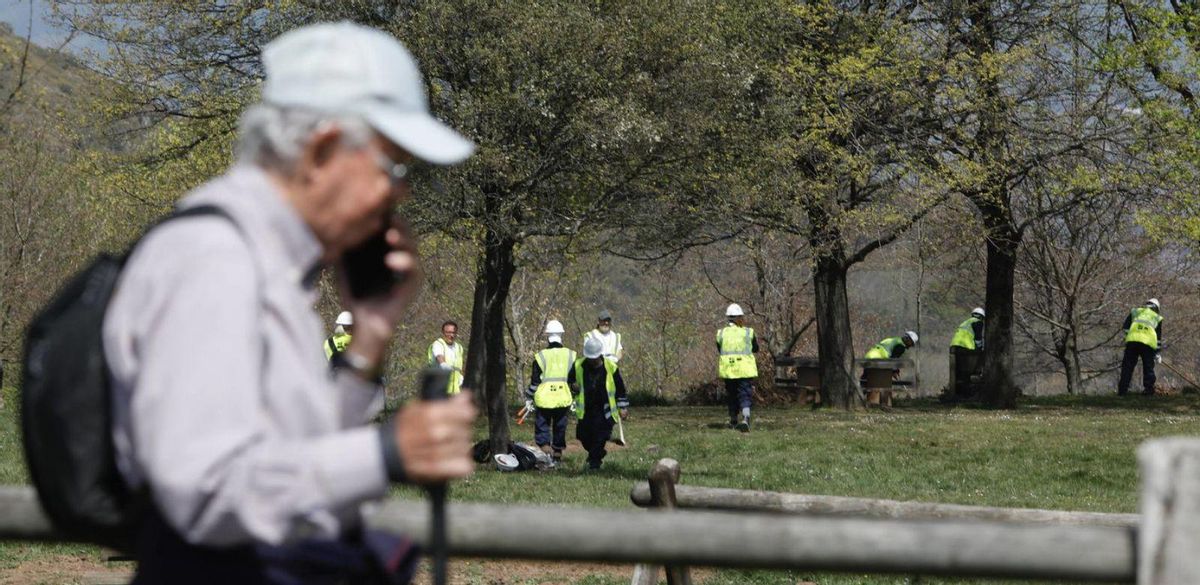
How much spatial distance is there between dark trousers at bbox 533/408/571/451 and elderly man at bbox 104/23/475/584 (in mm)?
16919

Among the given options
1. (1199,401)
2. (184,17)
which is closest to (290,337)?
(184,17)

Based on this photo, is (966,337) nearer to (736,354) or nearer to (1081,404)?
(1081,404)

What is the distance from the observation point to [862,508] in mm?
Answer: 7703

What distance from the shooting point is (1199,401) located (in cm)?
3027

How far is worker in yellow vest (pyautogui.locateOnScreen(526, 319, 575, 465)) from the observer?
19.3 metres

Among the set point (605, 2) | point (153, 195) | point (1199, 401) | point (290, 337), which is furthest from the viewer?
point (1199, 401)

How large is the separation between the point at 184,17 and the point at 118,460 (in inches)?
867

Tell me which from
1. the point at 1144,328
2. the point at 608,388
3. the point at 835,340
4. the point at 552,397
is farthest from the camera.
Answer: the point at 1144,328

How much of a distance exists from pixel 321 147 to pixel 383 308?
368 mm

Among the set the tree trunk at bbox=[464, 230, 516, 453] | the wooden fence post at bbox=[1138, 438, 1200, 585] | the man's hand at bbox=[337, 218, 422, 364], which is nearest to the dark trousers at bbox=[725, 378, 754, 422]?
the tree trunk at bbox=[464, 230, 516, 453]

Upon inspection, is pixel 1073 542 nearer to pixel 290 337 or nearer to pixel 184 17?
pixel 290 337

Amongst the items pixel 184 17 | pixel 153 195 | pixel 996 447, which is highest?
pixel 184 17

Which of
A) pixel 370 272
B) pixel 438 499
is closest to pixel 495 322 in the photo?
A: pixel 370 272

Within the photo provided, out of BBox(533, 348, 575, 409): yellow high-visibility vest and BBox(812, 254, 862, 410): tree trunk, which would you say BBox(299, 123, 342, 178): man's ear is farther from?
BBox(812, 254, 862, 410): tree trunk
